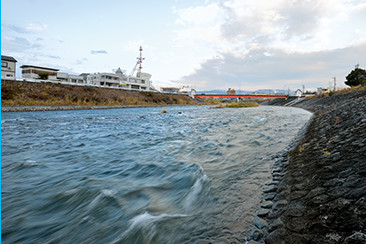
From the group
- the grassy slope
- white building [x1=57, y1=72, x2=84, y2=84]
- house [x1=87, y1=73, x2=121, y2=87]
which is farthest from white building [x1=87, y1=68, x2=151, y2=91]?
the grassy slope

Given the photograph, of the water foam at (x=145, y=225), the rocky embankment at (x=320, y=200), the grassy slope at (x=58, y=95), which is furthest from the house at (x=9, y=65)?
the rocky embankment at (x=320, y=200)

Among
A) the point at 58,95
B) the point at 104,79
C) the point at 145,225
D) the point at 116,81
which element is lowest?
the point at 145,225

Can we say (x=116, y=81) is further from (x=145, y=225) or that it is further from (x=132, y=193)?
(x=145, y=225)

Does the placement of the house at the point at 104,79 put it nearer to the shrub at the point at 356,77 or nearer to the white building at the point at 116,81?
the white building at the point at 116,81

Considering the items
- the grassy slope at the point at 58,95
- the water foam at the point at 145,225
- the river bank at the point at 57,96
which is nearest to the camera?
the water foam at the point at 145,225

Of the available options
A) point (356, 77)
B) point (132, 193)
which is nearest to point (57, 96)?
point (132, 193)

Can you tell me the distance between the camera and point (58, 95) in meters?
46.0

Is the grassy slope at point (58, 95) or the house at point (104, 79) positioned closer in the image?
the grassy slope at point (58, 95)

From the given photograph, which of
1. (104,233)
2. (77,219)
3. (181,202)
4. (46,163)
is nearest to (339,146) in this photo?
(181,202)

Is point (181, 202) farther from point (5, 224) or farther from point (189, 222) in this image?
point (5, 224)

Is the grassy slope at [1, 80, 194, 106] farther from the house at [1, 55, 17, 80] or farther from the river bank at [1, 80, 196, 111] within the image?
the house at [1, 55, 17, 80]

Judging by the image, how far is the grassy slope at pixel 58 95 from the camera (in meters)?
37.1

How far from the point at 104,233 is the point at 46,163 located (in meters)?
5.70

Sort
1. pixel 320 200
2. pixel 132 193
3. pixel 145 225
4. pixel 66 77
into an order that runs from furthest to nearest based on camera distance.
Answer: pixel 66 77, pixel 132 193, pixel 145 225, pixel 320 200
